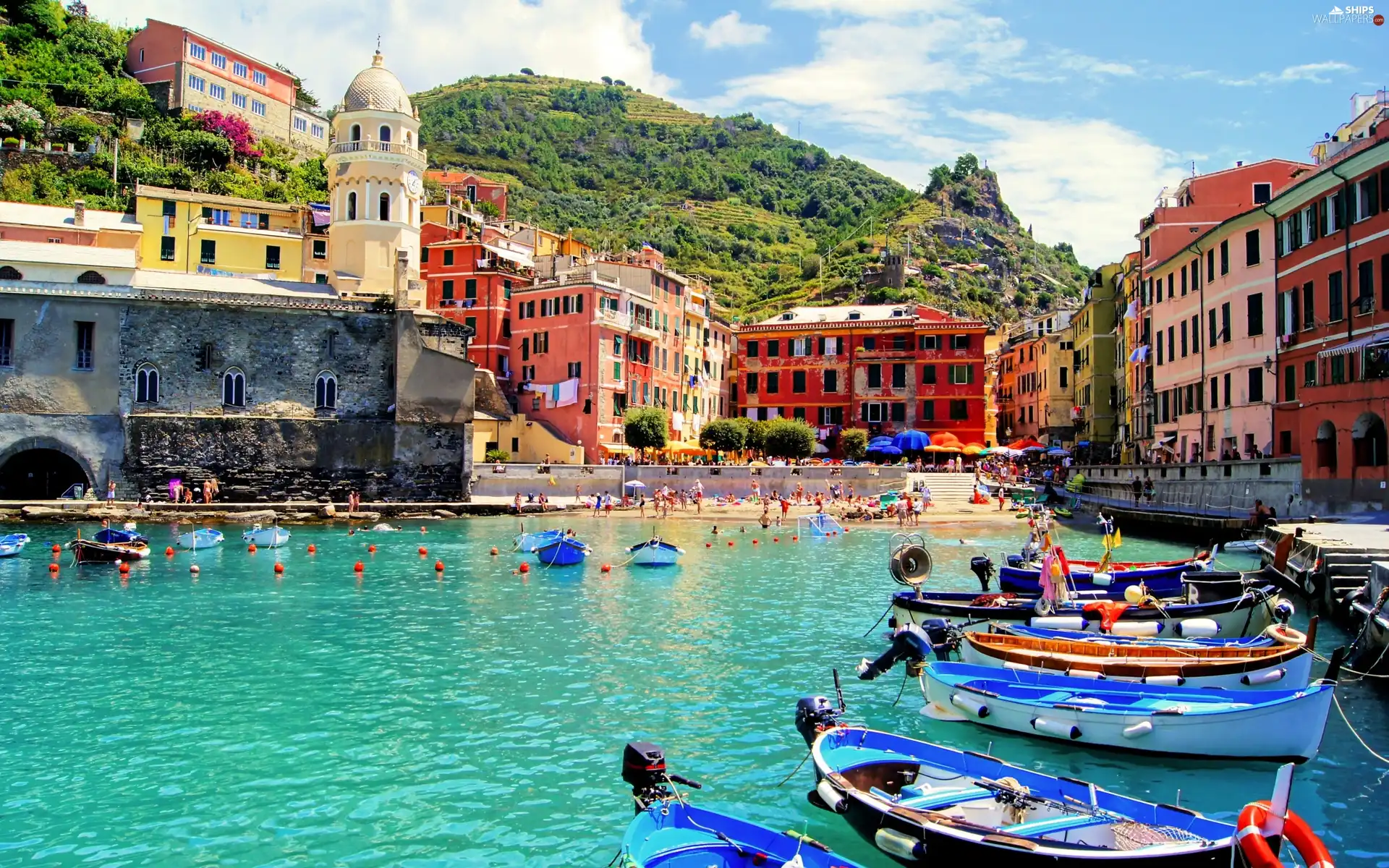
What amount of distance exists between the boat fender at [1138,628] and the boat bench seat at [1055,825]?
10595 millimetres

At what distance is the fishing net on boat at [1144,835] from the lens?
8625 millimetres

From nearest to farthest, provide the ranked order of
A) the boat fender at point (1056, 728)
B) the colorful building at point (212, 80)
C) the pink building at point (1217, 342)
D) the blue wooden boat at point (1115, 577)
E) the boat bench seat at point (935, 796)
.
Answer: the boat bench seat at point (935, 796) → the boat fender at point (1056, 728) → the blue wooden boat at point (1115, 577) → the pink building at point (1217, 342) → the colorful building at point (212, 80)

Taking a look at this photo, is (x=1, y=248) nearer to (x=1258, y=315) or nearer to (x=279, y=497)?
(x=279, y=497)

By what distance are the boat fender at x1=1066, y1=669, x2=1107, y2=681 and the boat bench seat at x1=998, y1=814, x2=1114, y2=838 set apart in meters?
5.76

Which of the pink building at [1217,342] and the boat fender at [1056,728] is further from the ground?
the pink building at [1217,342]

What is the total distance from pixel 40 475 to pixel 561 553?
32901 millimetres

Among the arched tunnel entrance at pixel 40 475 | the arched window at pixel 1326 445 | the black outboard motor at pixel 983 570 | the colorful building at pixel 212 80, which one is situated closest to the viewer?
the black outboard motor at pixel 983 570

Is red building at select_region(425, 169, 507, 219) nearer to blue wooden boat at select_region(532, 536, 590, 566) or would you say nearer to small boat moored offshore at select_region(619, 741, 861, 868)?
blue wooden boat at select_region(532, 536, 590, 566)

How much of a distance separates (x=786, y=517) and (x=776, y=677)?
106ft

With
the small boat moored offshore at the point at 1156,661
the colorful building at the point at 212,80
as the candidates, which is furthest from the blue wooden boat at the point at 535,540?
the colorful building at the point at 212,80

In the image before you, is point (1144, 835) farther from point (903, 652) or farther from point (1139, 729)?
point (903, 652)

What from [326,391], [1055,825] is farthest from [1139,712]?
[326,391]

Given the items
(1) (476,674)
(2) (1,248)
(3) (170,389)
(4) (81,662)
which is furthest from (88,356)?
(1) (476,674)

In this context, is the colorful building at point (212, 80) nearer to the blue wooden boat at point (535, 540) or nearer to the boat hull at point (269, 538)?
the boat hull at point (269, 538)
